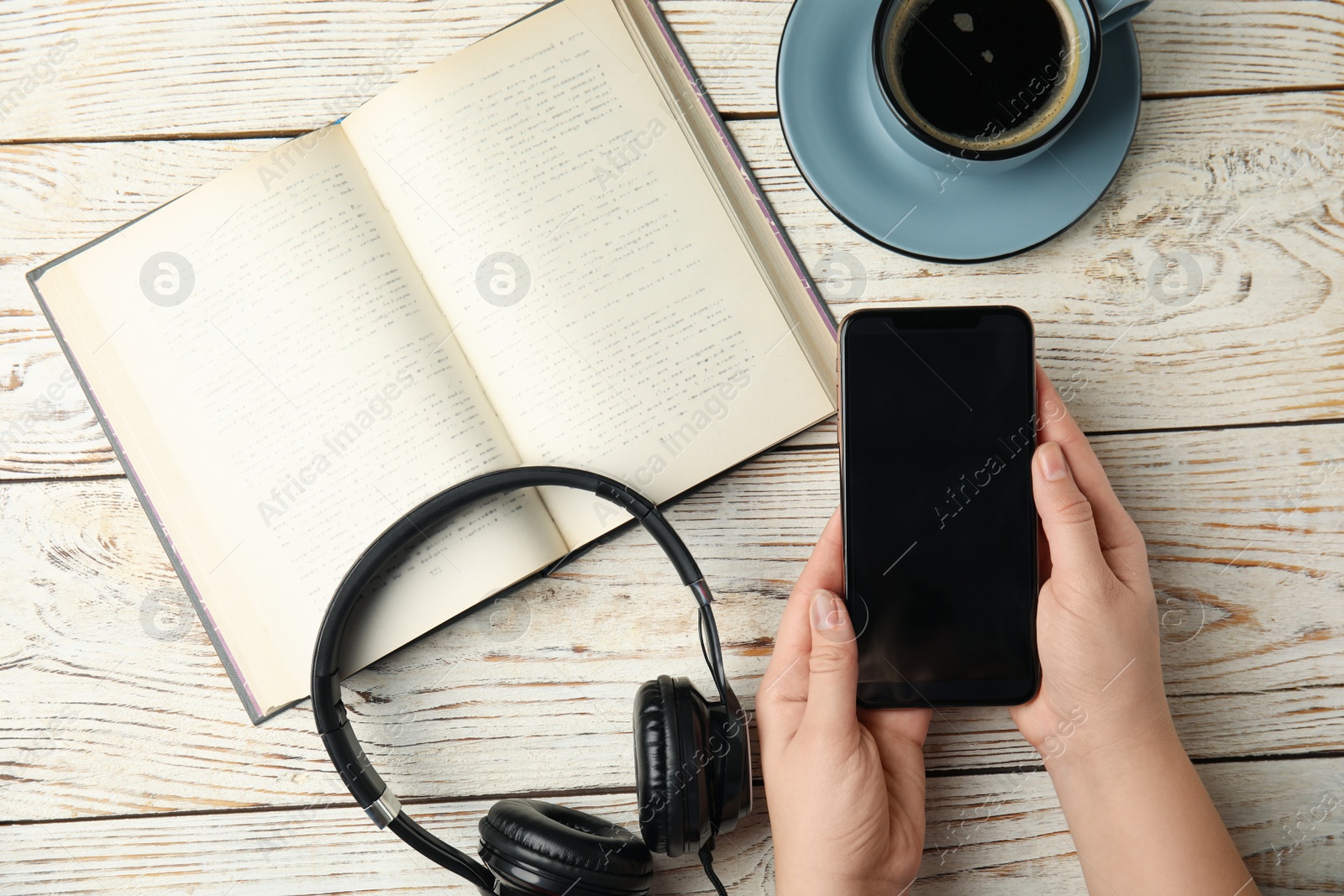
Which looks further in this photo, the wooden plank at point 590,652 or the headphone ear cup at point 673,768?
the wooden plank at point 590,652

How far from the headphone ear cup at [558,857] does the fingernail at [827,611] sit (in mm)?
195

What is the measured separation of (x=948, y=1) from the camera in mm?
528

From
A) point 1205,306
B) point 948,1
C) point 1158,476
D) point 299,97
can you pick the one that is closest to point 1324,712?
point 1158,476

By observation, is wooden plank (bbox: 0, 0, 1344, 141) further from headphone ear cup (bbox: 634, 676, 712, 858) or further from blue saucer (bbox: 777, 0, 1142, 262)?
headphone ear cup (bbox: 634, 676, 712, 858)

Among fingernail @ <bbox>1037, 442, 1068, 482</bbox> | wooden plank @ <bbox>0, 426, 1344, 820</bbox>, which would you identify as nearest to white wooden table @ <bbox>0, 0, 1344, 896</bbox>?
wooden plank @ <bbox>0, 426, 1344, 820</bbox>

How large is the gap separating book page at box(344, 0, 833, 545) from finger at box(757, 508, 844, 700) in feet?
0.31

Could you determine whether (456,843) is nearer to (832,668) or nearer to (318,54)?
(832,668)

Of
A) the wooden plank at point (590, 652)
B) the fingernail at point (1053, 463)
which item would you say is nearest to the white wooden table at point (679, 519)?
the wooden plank at point (590, 652)

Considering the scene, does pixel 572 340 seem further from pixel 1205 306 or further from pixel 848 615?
pixel 1205 306

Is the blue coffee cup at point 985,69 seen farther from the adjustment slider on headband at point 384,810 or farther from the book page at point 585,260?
the adjustment slider on headband at point 384,810

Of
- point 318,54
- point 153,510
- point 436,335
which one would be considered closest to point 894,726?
point 436,335

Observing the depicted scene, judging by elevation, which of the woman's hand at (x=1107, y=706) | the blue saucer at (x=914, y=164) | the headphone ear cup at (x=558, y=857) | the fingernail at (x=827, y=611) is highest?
the blue saucer at (x=914, y=164)

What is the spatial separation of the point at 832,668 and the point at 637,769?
5.9 inches

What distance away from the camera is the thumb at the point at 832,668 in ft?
1.76
